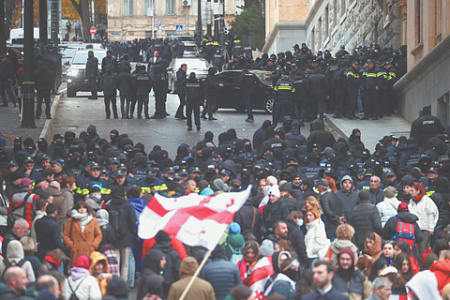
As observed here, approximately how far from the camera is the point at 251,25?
64438mm

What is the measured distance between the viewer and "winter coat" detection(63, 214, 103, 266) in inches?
564

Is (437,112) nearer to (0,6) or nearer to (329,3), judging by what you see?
(0,6)

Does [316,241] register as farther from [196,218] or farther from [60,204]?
[60,204]

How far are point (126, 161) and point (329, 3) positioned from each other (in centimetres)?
2963

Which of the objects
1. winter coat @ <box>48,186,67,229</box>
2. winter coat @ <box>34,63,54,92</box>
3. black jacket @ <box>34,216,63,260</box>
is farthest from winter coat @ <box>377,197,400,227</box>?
winter coat @ <box>34,63,54,92</box>

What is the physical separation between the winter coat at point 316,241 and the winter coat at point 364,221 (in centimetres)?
86

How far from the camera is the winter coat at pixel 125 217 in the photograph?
1512 cm

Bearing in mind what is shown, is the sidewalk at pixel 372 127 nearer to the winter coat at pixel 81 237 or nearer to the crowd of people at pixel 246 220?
the crowd of people at pixel 246 220

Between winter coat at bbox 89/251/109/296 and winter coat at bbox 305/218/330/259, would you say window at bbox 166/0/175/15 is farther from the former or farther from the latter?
winter coat at bbox 89/251/109/296

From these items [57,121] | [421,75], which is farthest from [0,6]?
[421,75]

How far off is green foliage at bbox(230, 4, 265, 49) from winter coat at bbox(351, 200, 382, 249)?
160 ft

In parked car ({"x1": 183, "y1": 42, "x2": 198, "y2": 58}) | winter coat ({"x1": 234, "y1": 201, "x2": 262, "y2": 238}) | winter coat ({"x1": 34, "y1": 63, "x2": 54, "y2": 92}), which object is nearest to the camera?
winter coat ({"x1": 234, "y1": 201, "x2": 262, "y2": 238})

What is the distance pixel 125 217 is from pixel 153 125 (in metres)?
14.8

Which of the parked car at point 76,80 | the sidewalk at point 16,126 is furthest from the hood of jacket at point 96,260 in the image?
the parked car at point 76,80
